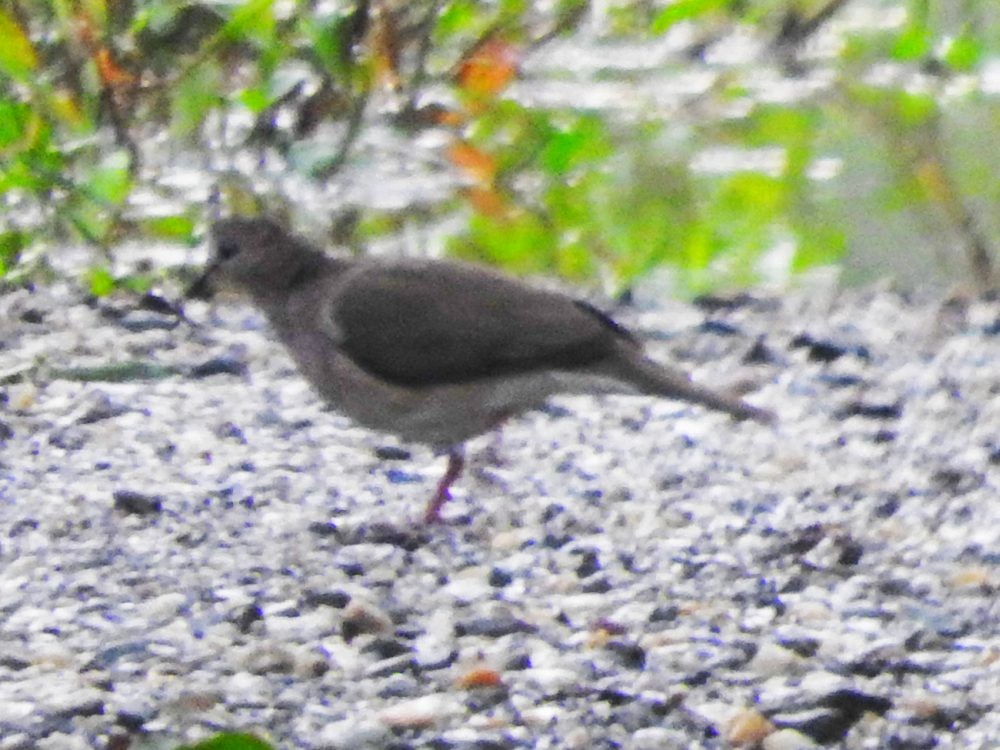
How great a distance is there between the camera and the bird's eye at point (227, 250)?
190 inches

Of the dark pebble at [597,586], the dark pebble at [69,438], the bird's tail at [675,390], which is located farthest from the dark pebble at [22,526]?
the bird's tail at [675,390]

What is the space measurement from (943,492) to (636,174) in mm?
3511

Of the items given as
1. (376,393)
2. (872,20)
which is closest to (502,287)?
(376,393)

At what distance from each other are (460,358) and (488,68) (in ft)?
6.92

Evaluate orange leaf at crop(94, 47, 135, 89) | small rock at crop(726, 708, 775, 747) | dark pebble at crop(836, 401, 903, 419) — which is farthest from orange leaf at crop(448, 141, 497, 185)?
small rock at crop(726, 708, 775, 747)

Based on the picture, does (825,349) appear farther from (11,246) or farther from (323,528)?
(11,246)

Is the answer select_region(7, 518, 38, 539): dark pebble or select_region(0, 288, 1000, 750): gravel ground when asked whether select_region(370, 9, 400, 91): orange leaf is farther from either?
select_region(7, 518, 38, 539): dark pebble

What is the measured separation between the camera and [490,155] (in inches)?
263

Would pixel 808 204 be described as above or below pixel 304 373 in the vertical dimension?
above

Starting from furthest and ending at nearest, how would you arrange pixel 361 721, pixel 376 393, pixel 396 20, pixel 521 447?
1. pixel 396 20
2. pixel 521 447
3. pixel 376 393
4. pixel 361 721

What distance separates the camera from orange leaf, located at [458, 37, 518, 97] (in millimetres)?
6266

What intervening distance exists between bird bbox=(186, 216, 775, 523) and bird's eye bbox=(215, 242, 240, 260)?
0.43 metres

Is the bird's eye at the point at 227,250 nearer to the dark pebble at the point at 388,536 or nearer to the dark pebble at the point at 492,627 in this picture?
the dark pebble at the point at 388,536

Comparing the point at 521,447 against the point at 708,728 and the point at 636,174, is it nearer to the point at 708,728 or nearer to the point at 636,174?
the point at 708,728
